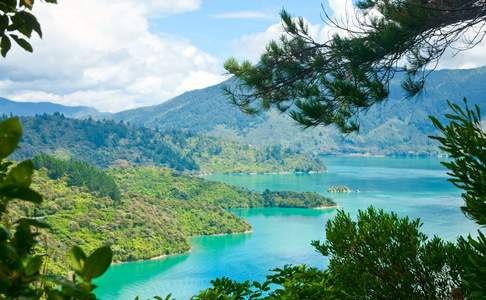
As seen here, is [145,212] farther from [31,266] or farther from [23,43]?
[31,266]

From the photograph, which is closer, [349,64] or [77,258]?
[77,258]

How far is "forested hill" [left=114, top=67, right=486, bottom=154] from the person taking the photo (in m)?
140

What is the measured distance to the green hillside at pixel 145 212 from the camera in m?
42.4

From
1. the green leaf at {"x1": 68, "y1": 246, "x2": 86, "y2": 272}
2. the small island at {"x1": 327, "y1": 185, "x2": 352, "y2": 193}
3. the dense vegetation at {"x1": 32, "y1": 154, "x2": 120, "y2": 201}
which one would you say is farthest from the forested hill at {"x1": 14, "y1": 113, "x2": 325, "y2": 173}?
the green leaf at {"x1": 68, "y1": 246, "x2": 86, "y2": 272}

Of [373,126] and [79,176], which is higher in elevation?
[373,126]

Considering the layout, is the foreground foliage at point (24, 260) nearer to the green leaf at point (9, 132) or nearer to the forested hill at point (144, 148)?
the green leaf at point (9, 132)

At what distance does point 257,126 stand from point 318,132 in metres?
20.0

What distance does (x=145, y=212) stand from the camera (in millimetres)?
51062

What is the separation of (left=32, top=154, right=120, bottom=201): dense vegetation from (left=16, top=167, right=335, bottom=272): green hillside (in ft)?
2.27

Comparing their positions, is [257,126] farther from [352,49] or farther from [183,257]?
[352,49]

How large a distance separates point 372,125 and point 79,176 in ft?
386

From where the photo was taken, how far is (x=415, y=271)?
3.18 metres

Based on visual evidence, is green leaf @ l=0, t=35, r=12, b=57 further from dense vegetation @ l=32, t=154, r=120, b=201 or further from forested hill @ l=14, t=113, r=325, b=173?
forested hill @ l=14, t=113, r=325, b=173

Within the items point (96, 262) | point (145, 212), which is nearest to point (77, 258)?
point (96, 262)
